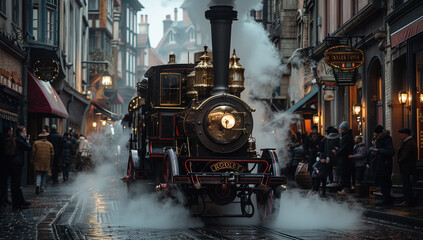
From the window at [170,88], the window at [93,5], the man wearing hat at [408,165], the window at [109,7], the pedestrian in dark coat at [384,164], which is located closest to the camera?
the window at [170,88]

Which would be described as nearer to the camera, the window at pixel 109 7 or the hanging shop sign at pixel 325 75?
the hanging shop sign at pixel 325 75

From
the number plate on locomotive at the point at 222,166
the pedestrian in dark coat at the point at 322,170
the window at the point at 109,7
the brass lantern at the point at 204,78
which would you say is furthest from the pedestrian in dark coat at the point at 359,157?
the window at the point at 109,7

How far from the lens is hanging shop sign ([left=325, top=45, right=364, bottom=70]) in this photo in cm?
2127

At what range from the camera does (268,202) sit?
499 inches

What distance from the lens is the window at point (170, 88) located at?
48.5 ft

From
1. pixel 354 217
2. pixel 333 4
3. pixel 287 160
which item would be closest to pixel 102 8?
pixel 333 4

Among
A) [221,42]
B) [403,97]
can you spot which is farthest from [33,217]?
→ [403,97]

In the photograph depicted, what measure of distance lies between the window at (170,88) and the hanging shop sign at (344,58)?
7.41 meters

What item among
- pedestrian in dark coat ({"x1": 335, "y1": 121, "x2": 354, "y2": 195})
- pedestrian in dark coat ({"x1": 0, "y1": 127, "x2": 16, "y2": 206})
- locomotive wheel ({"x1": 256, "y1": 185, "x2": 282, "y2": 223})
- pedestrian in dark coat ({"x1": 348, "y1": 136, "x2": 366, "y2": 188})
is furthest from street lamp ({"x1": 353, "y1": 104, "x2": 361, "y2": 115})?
pedestrian in dark coat ({"x1": 0, "y1": 127, "x2": 16, "y2": 206})

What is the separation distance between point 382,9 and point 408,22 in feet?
10.1

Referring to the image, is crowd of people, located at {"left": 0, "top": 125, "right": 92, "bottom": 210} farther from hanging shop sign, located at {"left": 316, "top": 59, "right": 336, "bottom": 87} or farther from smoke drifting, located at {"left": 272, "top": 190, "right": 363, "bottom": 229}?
hanging shop sign, located at {"left": 316, "top": 59, "right": 336, "bottom": 87}

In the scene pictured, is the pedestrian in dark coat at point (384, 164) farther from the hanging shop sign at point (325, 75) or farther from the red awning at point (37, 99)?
the red awning at point (37, 99)

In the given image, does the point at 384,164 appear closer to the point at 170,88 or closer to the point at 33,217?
the point at 170,88

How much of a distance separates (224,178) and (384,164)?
4.79 meters
